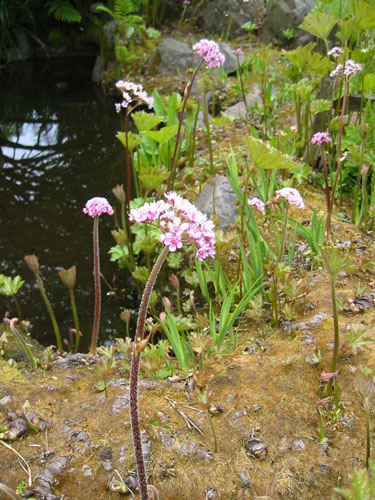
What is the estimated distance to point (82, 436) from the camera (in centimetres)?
166

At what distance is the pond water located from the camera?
3.08m

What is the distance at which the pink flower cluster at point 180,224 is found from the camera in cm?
120

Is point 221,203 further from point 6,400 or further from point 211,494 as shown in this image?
point 211,494

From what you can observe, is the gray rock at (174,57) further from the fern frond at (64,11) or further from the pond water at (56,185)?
the fern frond at (64,11)

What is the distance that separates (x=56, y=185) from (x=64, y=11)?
451 cm

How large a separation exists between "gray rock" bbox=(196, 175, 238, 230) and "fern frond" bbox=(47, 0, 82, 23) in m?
5.55

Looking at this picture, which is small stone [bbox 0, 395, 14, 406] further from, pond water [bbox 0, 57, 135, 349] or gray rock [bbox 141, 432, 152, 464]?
pond water [bbox 0, 57, 135, 349]

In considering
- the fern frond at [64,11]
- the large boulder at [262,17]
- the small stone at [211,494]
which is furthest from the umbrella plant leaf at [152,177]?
the fern frond at [64,11]

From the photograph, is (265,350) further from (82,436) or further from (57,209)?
(57,209)

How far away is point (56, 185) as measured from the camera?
4.36m

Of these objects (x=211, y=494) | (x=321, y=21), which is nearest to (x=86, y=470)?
(x=211, y=494)

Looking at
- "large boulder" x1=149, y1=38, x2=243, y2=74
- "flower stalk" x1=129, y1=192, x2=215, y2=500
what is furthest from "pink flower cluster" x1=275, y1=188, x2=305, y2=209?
"large boulder" x1=149, y1=38, x2=243, y2=74

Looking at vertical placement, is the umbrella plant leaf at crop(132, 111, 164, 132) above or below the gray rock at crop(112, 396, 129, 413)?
above

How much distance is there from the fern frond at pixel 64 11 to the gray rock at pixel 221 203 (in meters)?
5.55
